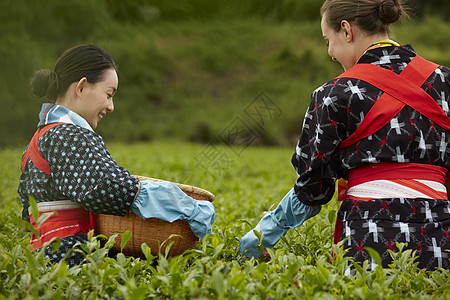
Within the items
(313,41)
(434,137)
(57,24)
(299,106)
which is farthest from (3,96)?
(434,137)

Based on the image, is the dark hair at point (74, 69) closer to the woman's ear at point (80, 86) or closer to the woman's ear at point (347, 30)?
the woman's ear at point (80, 86)

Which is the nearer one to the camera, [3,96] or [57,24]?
[3,96]

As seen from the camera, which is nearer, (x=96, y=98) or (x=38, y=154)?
(x=38, y=154)

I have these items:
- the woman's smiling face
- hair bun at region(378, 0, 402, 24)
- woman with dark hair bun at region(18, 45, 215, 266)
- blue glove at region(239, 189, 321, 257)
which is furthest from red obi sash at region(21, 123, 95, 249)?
hair bun at region(378, 0, 402, 24)

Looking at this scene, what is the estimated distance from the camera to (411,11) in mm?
2166

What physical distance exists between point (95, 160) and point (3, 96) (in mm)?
12258

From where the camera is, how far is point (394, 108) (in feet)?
6.11

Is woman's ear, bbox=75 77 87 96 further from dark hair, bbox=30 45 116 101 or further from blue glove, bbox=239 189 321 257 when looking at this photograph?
blue glove, bbox=239 189 321 257

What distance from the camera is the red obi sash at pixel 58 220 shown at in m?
2.05

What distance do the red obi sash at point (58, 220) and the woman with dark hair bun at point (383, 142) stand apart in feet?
2.90

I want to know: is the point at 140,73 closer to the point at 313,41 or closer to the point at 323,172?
the point at 313,41

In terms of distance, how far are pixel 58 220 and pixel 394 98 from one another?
136 centimetres

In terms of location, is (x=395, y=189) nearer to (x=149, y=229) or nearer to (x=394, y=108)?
(x=394, y=108)

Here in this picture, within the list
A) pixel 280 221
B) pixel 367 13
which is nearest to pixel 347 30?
pixel 367 13
